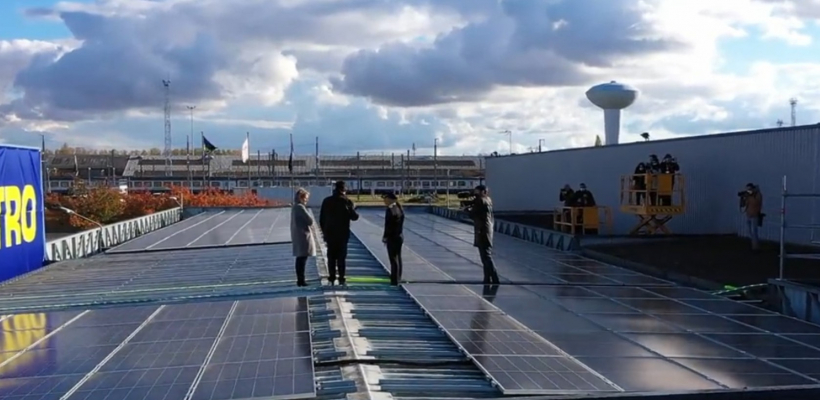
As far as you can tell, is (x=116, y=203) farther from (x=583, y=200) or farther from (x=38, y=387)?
(x=38, y=387)

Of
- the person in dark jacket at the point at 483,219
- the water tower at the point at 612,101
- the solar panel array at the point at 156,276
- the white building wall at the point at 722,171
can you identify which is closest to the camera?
the solar panel array at the point at 156,276

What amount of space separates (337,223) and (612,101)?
35.7 meters

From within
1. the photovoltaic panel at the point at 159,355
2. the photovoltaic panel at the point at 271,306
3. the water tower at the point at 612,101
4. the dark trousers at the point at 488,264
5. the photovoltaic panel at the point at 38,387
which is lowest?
the photovoltaic panel at the point at 38,387

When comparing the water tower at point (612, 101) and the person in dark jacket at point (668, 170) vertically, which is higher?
the water tower at point (612, 101)

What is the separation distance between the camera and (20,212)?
64.1 feet

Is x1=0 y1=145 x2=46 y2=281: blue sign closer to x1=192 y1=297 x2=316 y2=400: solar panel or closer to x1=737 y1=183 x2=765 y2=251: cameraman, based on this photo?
x1=192 y1=297 x2=316 y2=400: solar panel

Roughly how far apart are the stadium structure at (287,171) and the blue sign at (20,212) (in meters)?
58.2

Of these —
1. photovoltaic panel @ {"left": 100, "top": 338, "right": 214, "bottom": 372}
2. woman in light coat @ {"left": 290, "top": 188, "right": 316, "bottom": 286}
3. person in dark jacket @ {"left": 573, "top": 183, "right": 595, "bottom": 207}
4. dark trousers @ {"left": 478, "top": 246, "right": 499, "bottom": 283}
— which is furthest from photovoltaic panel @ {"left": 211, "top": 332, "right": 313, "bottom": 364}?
person in dark jacket @ {"left": 573, "top": 183, "right": 595, "bottom": 207}

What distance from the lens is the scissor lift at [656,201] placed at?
26938mm

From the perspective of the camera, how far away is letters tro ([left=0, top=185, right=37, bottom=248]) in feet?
60.6

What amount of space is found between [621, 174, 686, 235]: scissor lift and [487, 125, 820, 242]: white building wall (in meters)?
1.01

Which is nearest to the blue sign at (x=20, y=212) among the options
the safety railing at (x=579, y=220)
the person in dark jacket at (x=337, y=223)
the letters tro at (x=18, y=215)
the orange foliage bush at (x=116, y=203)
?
the letters tro at (x=18, y=215)

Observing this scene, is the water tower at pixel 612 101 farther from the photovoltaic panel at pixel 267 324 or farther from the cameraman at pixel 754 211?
the photovoltaic panel at pixel 267 324

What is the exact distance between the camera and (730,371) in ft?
29.2
